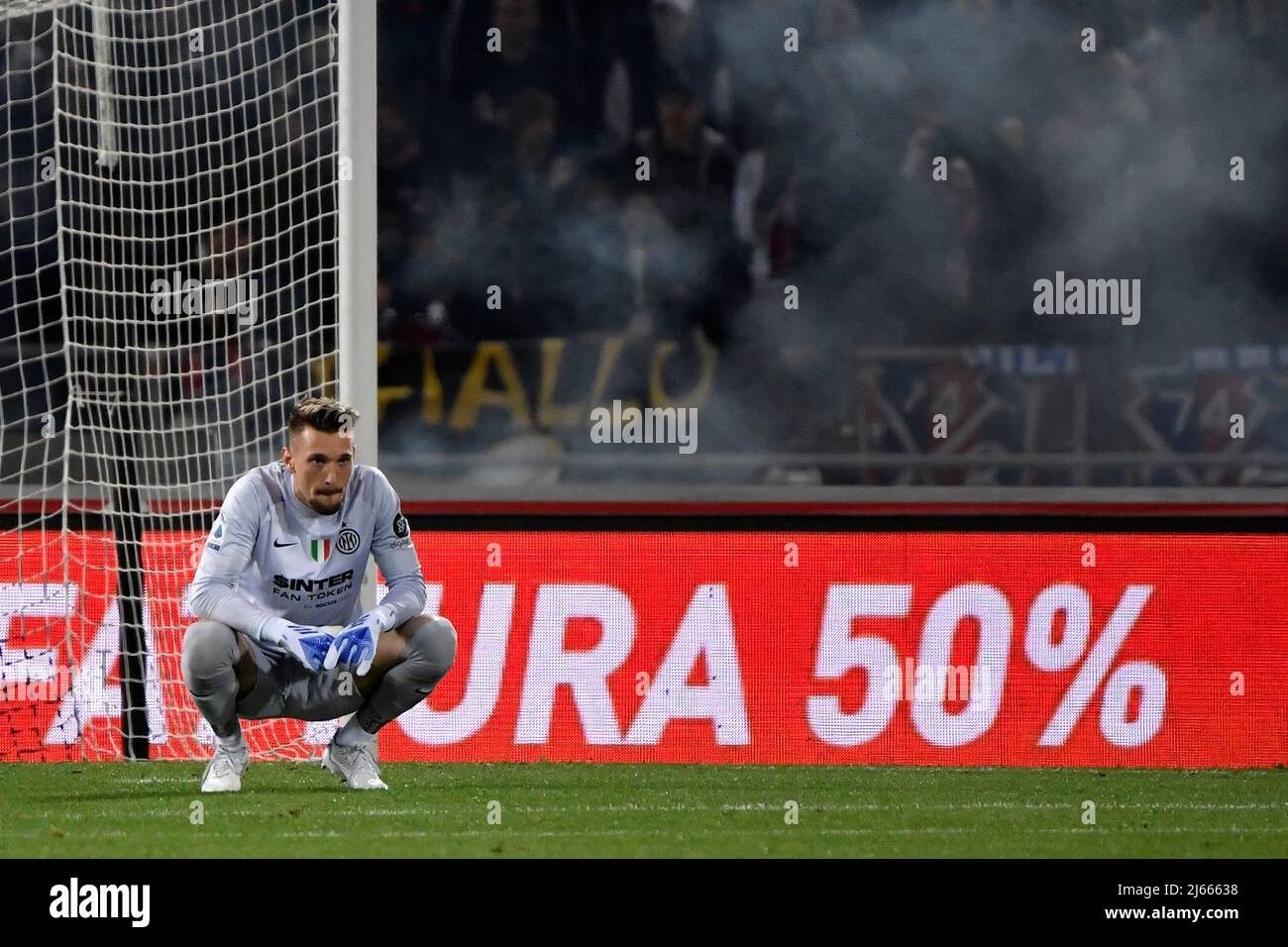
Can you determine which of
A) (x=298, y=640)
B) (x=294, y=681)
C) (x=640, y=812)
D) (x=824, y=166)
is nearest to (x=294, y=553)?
(x=298, y=640)

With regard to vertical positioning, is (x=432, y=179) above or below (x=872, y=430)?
above

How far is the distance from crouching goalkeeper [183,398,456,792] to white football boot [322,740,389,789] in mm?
42

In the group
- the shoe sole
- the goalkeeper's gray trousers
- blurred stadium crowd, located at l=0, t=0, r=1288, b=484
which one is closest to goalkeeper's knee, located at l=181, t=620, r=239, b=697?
the goalkeeper's gray trousers

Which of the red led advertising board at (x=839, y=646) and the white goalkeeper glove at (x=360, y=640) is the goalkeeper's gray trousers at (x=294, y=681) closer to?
the white goalkeeper glove at (x=360, y=640)

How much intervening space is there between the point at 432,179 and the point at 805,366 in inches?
74.1

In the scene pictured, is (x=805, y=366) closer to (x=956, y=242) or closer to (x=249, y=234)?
(x=956, y=242)

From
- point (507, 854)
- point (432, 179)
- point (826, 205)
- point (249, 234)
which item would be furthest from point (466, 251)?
point (507, 854)

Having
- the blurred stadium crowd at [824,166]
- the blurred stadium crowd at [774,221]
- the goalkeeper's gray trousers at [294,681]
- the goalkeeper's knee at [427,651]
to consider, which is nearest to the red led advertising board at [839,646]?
the blurred stadium crowd at [774,221]

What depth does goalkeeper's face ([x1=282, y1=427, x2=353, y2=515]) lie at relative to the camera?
18.2 ft

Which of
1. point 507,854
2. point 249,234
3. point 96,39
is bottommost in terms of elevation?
point 507,854

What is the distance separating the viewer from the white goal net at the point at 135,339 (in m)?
7.61

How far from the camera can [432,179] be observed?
946cm

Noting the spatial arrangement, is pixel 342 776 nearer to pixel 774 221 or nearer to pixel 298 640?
pixel 298 640

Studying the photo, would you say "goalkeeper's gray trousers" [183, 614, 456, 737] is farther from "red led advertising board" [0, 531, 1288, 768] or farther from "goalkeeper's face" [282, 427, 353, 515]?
"red led advertising board" [0, 531, 1288, 768]
